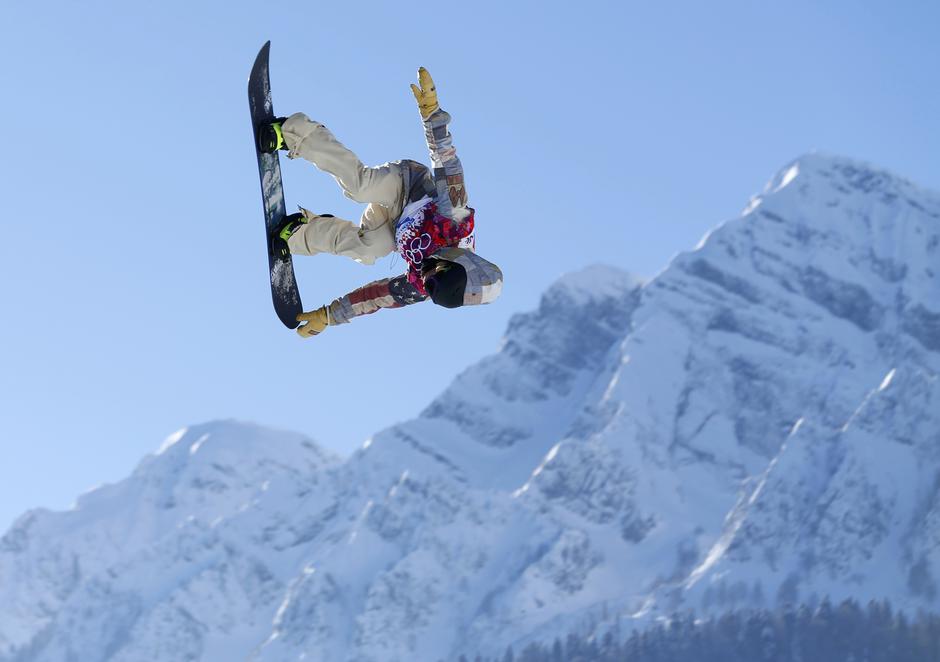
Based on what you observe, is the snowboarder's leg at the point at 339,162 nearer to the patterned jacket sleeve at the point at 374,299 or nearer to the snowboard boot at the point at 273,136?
the snowboard boot at the point at 273,136

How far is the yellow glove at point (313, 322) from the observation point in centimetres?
1367

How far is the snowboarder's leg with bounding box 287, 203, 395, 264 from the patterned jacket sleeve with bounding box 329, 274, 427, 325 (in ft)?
0.78

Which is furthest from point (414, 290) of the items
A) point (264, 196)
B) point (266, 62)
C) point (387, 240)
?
point (266, 62)

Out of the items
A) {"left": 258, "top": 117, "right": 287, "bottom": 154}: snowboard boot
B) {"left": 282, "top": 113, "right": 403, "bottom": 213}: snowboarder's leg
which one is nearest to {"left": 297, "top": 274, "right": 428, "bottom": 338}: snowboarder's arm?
{"left": 282, "top": 113, "right": 403, "bottom": 213}: snowboarder's leg

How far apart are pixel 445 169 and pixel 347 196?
0.87 meters

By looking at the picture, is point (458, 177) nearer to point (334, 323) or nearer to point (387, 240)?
point (387, 240)

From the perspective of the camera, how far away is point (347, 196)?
12.9 metres

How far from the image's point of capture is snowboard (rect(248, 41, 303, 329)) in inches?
520

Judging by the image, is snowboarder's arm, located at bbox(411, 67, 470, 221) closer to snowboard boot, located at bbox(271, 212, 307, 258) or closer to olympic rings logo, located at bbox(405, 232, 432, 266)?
olympic rings logo, located at bbox(405, 232, 432, 266)

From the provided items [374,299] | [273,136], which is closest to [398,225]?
[374,299]

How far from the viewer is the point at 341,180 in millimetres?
12805

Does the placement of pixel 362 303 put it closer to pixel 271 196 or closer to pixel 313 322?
pixel 313 322

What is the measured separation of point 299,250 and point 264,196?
55 centimetres

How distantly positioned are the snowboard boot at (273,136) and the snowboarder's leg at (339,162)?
0.18ft
